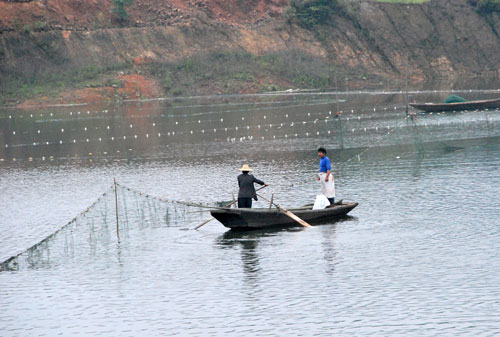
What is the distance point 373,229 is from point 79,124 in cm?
5695

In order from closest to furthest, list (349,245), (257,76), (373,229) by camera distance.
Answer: (349,245) < (373,229) < (257,76)

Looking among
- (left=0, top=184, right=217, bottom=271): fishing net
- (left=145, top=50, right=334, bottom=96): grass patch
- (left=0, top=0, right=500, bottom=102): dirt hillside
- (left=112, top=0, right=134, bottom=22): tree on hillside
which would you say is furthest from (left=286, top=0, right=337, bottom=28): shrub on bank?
(left=0, top=184, right=217, bottom=271): fishing net

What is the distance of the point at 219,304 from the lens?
24359 mm

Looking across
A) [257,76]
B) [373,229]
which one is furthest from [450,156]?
[257,76]

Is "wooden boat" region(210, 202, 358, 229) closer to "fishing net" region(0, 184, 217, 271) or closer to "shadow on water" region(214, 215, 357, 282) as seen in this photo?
"shadow on water" region(214, 215, 357, 282)

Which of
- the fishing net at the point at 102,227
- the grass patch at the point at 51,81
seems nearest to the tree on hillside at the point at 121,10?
the grass patch at the point at 51,81

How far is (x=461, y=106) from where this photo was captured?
250ft

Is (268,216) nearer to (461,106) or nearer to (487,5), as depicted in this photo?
(461,106)

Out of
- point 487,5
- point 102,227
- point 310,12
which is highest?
point 487,5

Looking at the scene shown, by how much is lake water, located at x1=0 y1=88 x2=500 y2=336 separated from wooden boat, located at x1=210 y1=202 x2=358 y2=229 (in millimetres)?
453

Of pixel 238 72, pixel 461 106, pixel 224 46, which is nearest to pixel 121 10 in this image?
pixel 224 46

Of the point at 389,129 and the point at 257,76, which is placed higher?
the point at 257,76

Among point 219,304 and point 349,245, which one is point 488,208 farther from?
point 219,304

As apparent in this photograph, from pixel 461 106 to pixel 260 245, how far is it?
49756 millimetres
